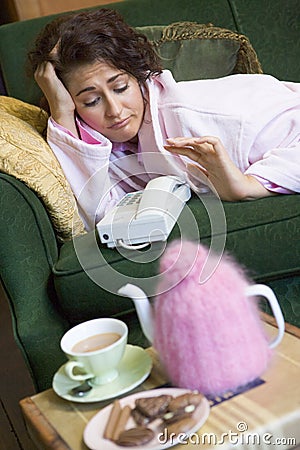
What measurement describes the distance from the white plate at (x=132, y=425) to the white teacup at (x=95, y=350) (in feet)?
0.19

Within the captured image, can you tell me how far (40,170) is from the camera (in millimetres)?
1458

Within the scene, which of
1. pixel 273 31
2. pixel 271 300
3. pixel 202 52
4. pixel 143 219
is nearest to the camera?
pixel 271 300

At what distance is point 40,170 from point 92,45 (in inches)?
13.0

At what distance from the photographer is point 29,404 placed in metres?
0.91

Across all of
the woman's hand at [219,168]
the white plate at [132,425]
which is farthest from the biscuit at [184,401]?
the woman's hand at [219,168]

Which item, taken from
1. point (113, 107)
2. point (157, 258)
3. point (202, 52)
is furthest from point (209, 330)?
point (202, 52)

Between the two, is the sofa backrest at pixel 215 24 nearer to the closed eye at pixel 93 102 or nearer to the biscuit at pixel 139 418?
the closed eye at pixel 93 102

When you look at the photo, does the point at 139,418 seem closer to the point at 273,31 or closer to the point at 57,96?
the point at 57,96

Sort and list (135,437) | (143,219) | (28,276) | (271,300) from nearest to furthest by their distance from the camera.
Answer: (135,437)
(271,300)
(143,219)
(28,276)

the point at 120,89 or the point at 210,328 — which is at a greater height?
the point at 120,89

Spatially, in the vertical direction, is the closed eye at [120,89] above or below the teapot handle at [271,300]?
above

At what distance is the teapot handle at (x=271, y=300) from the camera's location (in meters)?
0.84

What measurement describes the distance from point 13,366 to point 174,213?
91 centimetres

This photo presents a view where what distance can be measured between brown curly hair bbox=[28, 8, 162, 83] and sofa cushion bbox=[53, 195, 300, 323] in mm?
437
